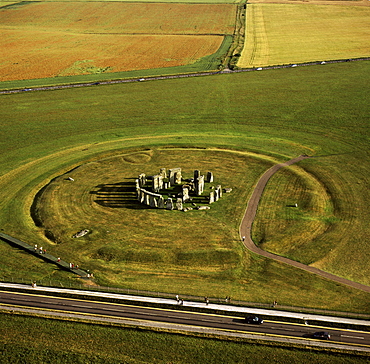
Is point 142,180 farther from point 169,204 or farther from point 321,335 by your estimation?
point 321,335

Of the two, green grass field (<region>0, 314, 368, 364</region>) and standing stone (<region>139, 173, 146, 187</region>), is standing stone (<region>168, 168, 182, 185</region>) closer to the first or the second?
standing stone (<region>139, 173, 146, 187</region>)

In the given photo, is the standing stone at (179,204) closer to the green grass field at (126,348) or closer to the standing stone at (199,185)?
the standing stone at (199,185)

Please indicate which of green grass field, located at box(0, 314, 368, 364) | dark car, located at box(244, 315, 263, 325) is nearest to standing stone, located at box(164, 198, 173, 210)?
green grass field, located at box(0, 314, 368, 364)

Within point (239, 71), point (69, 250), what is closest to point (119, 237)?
point (69, 250)

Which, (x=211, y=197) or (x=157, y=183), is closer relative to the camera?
(x=211, y=197)

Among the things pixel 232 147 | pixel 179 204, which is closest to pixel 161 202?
pixel 179 204

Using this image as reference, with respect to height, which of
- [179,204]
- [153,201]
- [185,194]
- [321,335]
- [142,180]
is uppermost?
[142,180]

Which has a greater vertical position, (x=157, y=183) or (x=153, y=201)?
(x=157, y=183)
